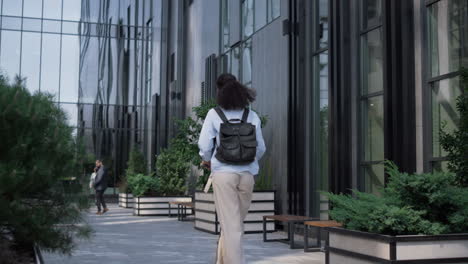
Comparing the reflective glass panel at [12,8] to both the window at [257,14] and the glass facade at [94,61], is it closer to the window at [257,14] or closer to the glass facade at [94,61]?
the glass facade at [94,61]

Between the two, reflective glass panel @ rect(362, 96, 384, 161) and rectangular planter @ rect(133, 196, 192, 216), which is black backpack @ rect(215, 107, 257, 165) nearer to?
reflective glass panel @ rect(362, 96, 384, 161)

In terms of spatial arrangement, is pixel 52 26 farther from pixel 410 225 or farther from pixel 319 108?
pixel 410 225

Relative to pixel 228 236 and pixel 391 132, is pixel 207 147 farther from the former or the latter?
pixel 391 132

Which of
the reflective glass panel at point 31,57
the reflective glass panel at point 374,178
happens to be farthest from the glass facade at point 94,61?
the reflective glass panel at point 374,178

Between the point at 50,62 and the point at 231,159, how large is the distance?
26849 millimetres

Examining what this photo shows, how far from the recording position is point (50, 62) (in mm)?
29719

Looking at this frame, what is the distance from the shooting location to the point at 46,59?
97.4 ft


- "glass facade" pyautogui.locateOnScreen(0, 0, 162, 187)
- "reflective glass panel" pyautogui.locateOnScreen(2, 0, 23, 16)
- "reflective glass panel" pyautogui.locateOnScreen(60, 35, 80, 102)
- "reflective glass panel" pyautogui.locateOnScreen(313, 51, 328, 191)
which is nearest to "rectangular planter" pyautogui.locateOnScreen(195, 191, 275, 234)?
"reflective glass panel" pyautogui.locateOnScreen(313, 51, 328, 191)

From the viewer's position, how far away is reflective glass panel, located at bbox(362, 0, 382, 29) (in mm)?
9992

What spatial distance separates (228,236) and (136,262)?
3333mm

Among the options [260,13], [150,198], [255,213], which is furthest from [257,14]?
[150,198]

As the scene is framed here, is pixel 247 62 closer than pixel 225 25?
Yes

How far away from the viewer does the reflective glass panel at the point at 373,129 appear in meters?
9.82

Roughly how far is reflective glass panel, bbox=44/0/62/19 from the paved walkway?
65.2ft
